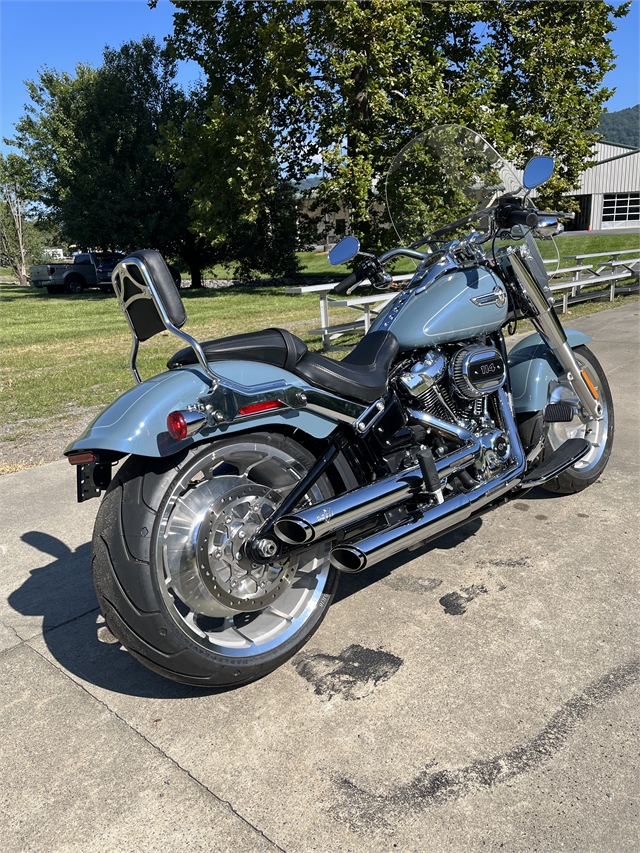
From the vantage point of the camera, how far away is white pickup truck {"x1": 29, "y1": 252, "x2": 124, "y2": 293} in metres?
26.6

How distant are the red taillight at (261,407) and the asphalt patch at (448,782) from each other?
1217 mm

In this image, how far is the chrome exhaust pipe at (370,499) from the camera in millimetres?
2465

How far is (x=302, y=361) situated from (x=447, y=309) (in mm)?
809

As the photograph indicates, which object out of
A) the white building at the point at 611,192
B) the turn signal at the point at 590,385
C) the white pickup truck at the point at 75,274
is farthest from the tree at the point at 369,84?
the white building at the point at 611,192

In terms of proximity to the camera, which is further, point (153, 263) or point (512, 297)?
point (512, 297)

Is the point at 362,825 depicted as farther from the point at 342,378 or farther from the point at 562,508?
the point at 562,508

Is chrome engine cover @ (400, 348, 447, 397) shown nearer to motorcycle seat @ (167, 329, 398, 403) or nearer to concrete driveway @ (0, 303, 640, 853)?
motorcycle seat @ (167, 329, 398, 403)

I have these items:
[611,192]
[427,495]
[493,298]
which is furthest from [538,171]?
[611,192]

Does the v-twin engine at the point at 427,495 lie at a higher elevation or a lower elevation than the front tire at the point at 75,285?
higher

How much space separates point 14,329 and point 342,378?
572 inches

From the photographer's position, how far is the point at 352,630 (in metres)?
2.91

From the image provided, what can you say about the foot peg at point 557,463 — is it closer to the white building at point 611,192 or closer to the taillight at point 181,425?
the taillight at point 181,425

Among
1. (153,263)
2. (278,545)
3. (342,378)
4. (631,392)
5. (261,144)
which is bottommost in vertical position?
(631,392)

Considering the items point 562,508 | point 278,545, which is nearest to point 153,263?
point 278,545
